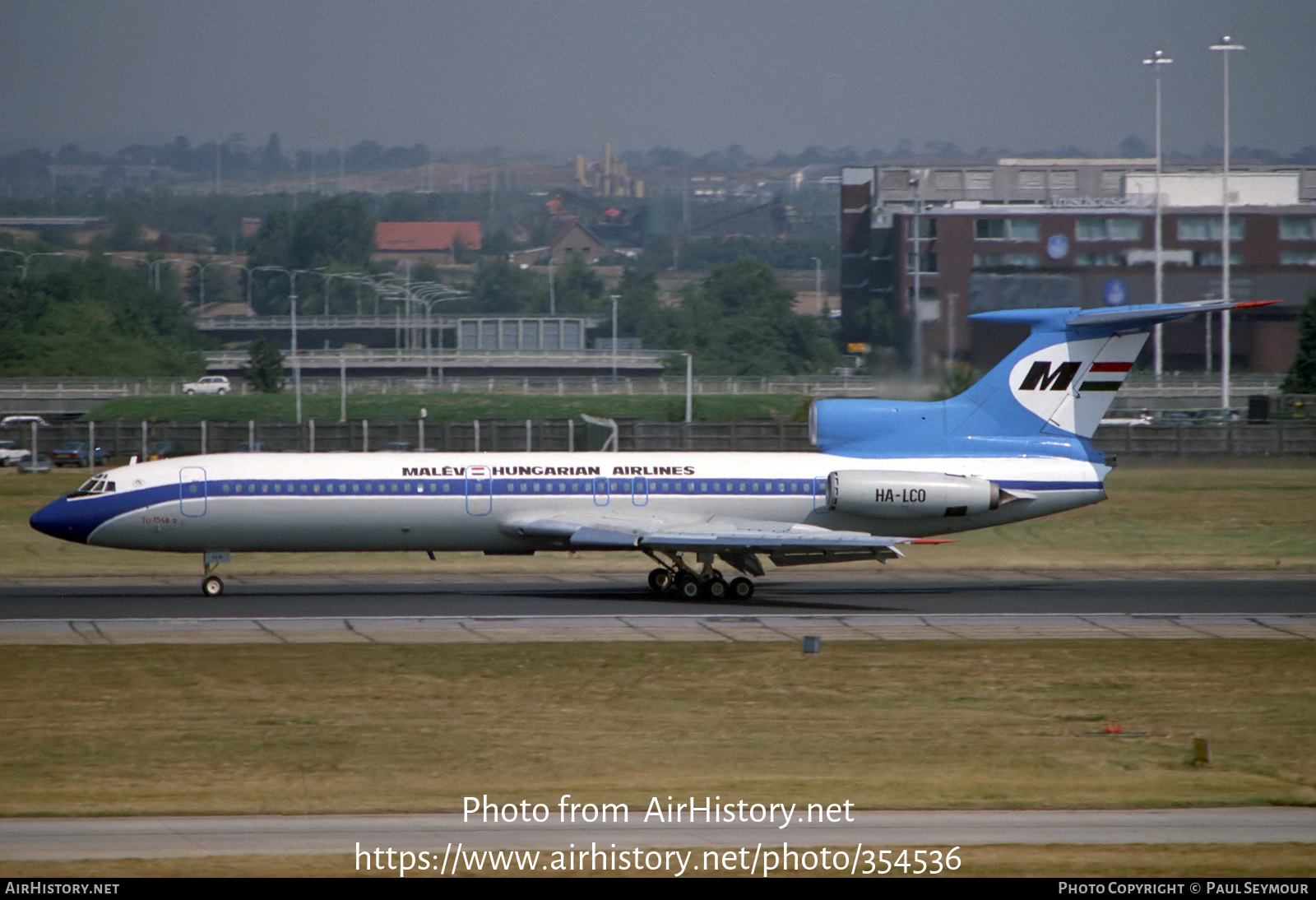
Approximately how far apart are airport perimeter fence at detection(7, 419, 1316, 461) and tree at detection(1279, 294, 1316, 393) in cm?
1378

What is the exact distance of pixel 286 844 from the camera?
597 inches

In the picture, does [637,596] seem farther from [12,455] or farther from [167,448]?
[12,455]

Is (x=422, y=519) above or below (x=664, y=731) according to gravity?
above

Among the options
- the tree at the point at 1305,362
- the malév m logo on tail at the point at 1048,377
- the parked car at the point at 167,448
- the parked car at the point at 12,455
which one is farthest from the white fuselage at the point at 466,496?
the tree at the point at 1305,362

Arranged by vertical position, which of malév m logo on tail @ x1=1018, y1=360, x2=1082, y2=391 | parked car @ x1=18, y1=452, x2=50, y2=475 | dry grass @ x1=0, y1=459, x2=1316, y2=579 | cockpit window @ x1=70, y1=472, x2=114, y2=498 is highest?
malév m logo on tail @ x1=1018, y1=360, x2=1082, y2=391

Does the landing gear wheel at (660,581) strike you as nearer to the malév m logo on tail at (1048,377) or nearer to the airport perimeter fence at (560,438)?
the malév m logo on tail at (1048,377)

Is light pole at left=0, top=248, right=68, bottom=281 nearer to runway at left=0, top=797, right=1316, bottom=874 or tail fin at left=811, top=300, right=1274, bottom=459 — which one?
tail fin at left=811, top=300, right=1274, bottom=459

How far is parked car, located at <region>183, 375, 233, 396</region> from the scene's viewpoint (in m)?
93.2

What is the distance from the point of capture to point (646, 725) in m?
21.9

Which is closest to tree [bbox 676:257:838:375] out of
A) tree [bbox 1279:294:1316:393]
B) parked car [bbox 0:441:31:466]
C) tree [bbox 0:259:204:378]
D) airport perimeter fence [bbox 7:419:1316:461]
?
tree [bbox 0:259:204:378]

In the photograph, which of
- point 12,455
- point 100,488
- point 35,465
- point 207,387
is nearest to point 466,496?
point 100,488

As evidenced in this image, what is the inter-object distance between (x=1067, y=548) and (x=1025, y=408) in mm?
10302

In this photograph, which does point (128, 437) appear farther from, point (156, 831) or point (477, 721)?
point (156, 831)
